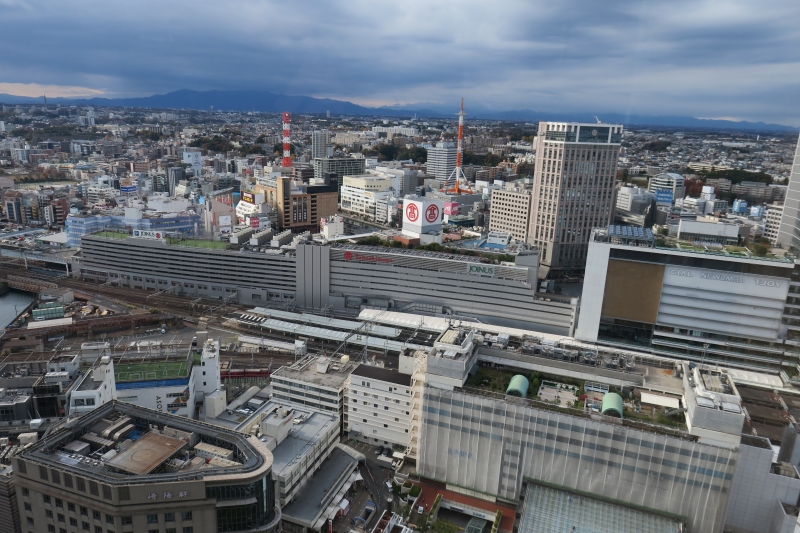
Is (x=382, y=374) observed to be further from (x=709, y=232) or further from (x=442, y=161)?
(x=442, y=161)

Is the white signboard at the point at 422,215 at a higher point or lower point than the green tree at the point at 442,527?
higher

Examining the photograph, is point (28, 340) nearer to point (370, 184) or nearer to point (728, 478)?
point (728, 478)

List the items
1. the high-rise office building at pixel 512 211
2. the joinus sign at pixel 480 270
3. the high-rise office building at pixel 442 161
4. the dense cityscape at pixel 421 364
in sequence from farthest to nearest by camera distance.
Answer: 1. the high-rise office building at pixel 442 161
2. the high-rise office building at pixel 512 211
3. the joinus sign at pixel 480 270
4. the dense cityscape at pixel 421 364

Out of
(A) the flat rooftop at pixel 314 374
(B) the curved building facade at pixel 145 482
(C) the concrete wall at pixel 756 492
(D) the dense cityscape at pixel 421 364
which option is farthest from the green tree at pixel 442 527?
(C) the concrete wall at pixel 756 492

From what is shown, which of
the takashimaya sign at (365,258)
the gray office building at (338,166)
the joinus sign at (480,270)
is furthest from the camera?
the gray office building at (338,166)

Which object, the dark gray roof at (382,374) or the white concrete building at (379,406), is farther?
the dark gray roof at (382,374)

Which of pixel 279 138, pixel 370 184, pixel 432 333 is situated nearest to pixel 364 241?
pixel 432 333

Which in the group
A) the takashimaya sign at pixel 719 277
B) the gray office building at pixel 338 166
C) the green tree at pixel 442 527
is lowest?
the green tree at pixel 442 527

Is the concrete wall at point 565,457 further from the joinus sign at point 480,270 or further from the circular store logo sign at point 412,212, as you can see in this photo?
the circular store logo sign at point 412,212
